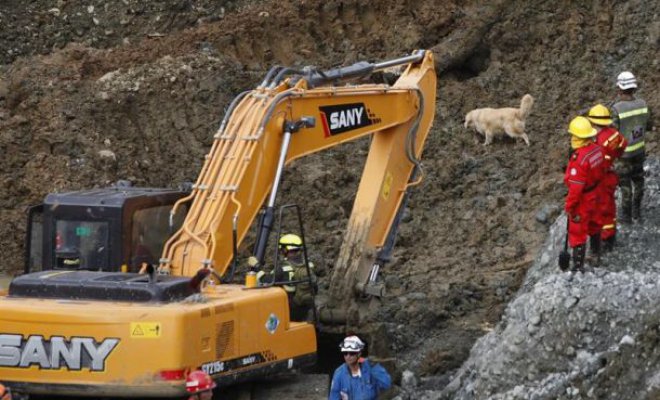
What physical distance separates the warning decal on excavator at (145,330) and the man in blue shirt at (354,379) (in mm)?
1656

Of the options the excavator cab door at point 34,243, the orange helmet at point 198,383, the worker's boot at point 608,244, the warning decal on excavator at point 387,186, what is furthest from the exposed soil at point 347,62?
the orange helmet at point 198,383

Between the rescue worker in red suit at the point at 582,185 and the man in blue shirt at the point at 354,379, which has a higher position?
the rescue worker in red suit at the point at 582,185

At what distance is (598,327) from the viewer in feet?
38.3

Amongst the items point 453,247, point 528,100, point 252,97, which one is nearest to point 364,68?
point 252,97

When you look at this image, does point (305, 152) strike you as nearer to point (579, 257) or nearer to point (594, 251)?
point (579, 257)

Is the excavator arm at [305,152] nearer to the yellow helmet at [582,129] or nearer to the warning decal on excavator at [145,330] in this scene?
the warning decal on excavator at [145,330]

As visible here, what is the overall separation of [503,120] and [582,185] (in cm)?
766

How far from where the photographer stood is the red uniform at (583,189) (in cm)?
1241

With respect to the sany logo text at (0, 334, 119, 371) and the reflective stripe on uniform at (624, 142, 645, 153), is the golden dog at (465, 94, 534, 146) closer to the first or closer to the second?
the reflective stripe on uniform at (624, 142, 645, 153)

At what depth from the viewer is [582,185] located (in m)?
12.4

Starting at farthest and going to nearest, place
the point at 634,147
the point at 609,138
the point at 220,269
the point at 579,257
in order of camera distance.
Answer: the point at 634,147
the point at 609,138
the point at 579,257
the point at 220,269

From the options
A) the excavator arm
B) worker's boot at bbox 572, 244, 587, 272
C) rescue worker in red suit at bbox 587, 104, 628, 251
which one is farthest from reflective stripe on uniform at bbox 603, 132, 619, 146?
the excavator arm

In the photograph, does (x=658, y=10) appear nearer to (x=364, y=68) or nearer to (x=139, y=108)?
(x=139, y=108)

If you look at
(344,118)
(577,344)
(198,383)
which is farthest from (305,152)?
(198,383)
